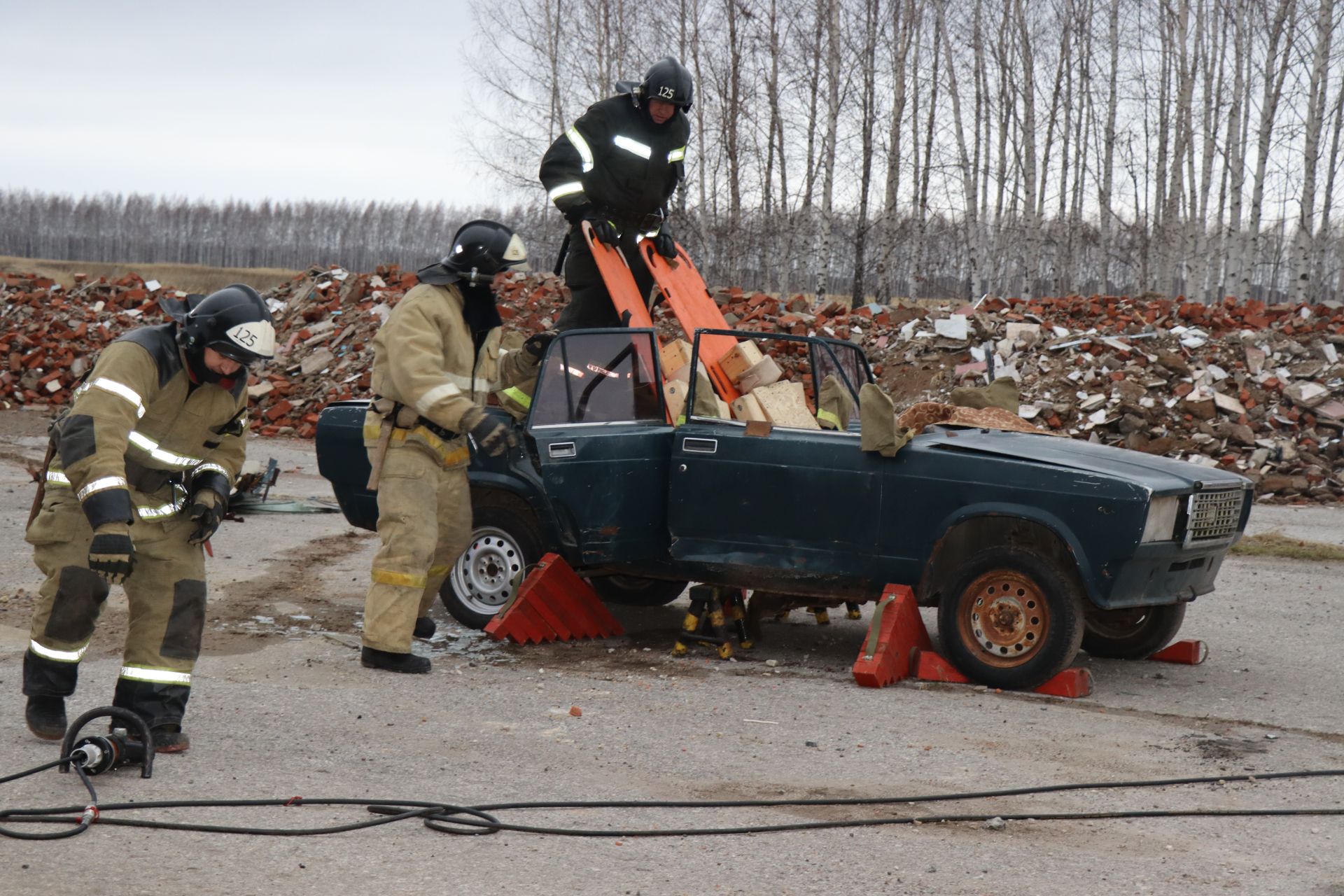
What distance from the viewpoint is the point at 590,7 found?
34.1 metres

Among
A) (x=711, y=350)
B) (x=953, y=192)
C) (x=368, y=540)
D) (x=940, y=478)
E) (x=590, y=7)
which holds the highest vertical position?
(x=590, y=7)

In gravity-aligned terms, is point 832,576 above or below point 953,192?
below

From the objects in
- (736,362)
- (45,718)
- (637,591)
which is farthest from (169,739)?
(637,591)

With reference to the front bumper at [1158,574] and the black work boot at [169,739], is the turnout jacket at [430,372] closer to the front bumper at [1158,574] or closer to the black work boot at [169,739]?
the black work boot at [169,739]

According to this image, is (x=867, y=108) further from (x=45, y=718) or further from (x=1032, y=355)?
(x=45, y=718)

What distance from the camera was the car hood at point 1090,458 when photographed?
6551 mm

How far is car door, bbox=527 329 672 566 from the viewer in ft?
24.1

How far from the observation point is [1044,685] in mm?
6680

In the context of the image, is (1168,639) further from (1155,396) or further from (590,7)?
(590,7)

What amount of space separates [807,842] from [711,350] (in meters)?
4.13

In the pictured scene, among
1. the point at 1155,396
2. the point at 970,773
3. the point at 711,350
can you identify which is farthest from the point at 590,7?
the point at 970,773

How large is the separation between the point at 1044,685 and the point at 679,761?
2172 mm

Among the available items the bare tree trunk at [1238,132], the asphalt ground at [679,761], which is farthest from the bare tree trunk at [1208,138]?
the asphalt ground at [679,761]

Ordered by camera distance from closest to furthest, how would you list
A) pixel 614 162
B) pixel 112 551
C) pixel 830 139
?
1. pixel 112 551
2. pixel 614 162
3. pixel 830 139
